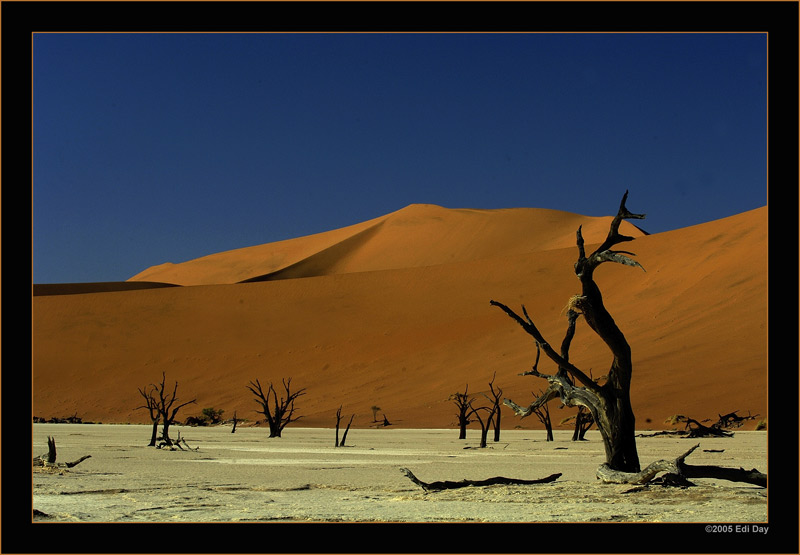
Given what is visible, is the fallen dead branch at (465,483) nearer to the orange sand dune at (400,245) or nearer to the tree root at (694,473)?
the tree root at (694,473)

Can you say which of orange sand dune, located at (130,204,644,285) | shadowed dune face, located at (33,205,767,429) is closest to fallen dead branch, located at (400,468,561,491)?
shadowed dune face, located at (33,205,767,429)

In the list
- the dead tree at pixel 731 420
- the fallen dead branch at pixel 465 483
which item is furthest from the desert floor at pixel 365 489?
the dead tree at pixel 731 420

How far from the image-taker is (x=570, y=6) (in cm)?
508

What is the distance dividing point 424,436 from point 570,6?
26.1m

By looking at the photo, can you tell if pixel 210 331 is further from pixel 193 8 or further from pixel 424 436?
pixel 193 8

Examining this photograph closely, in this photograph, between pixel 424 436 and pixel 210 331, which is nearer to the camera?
pixel 424 436

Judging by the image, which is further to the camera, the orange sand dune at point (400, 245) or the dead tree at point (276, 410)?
the orange sand dune at point (400, 245)

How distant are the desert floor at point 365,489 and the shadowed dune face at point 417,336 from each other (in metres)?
15.6

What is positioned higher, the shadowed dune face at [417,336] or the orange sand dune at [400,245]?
the orange sand dune at [400,245]

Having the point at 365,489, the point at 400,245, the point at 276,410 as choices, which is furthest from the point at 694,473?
the point at 400,245

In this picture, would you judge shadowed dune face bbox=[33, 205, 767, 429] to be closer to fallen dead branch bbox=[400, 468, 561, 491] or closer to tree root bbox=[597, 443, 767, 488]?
fallen dead branch bbox=[400, 468, 561, 491]

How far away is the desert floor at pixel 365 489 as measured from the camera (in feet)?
27.8

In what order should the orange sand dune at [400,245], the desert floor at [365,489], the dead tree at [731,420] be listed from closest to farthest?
1. the desert floor at [365,489]
2. the dead tree at [731,420]
3. the orange sand dune at [400,245]

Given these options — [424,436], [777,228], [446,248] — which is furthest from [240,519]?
[446,248]
